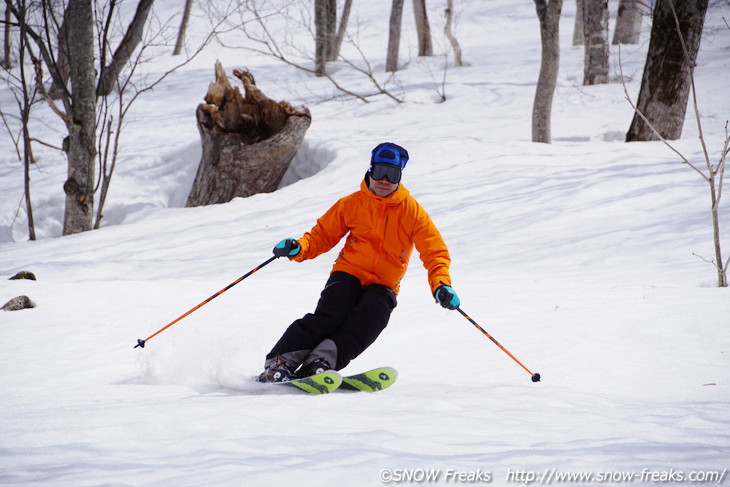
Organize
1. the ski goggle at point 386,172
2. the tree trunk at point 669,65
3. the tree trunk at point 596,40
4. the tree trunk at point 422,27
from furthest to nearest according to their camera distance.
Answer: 1. the tree trunk at point 422,27
2. the tree trunk at point 596,40
3. the tree trunk at point 669,65
4. the ski goggle at point 386,172

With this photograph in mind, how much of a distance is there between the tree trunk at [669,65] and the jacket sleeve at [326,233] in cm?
590

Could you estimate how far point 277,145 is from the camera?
8.59 m

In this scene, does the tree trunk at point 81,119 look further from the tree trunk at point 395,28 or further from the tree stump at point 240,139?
the tree trunk at point 395,28

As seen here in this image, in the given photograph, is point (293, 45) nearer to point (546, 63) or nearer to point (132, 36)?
point (132, 36)

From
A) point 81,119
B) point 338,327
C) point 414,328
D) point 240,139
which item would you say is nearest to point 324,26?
point 240,139

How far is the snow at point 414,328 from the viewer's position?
182 centimetres

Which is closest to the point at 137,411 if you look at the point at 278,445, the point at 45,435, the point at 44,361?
the point at 45,435

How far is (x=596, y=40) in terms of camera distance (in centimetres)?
1305

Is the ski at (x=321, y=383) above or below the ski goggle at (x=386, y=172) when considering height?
below

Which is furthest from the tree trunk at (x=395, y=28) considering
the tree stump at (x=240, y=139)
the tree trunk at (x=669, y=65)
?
the tree trunk at (x=669, y=65)

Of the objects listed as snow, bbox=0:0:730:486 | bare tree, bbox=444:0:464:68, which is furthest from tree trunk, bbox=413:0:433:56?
snow, bbox=0:0:730:486

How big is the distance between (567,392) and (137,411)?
6.17 feet

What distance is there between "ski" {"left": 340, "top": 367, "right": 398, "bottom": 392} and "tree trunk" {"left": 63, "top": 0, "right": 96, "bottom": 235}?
237 inches

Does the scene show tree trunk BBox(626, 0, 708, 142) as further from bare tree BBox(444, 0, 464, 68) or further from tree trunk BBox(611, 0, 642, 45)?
tree trunk BBox(611, 0, 642, 45)
